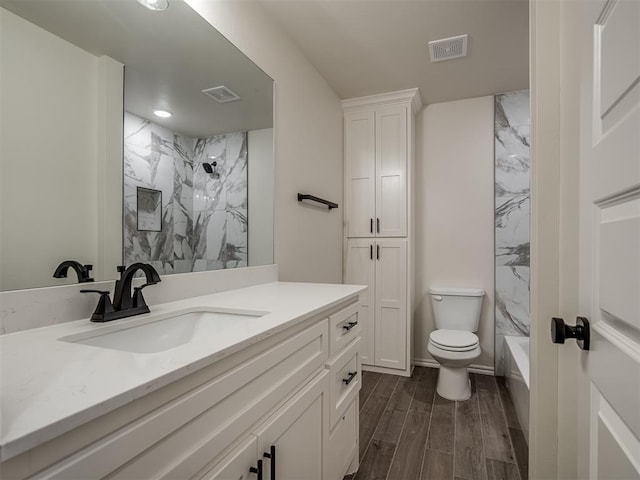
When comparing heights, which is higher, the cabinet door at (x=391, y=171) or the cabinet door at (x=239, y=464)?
the cabinet door at (x=391, y=171)

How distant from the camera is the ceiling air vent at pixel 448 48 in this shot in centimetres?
218

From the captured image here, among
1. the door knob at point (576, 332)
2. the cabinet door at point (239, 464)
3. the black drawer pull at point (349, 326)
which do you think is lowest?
the cabinet door at point (239, 464)

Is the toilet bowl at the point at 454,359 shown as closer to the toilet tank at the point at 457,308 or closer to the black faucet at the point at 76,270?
the toilet tank at the point at 457,308

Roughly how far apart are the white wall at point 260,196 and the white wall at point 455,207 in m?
1.77

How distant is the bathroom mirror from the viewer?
88cm

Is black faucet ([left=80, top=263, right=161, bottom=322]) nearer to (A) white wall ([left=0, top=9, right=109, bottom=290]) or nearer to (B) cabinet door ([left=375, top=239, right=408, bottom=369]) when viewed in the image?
(A) white wall ([left=0, top=9, right=109, bottom=290])

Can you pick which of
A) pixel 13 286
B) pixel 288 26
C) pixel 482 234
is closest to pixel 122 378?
pixel 13 286

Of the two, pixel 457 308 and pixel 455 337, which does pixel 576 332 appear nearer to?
pixel 455 337

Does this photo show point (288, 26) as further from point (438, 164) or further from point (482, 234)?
point (482, 234)

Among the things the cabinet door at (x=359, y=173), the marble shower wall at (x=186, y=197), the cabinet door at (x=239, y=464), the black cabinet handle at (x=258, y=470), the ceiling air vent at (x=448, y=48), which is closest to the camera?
the cabinet door at (x=239, y=464)

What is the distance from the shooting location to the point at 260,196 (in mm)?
1849

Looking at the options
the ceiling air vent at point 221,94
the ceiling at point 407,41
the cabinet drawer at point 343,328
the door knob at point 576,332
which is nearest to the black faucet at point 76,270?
the cabinet drawer at point 343,328

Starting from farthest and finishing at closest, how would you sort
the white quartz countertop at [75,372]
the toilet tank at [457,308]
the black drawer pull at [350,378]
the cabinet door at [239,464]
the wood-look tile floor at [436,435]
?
the toilet tank at [457,308] < the wood-look tile floor at [436,435] < the black drawer pull at [350,378] < the cabinet door at [239,464] < the white quartz countertop at [75,372]

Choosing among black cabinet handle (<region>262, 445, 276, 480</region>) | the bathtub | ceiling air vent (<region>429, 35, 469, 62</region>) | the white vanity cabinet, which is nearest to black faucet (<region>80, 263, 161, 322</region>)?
the white vanity cabinet
